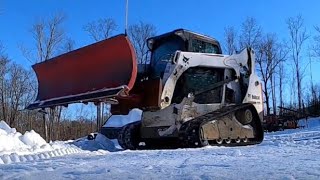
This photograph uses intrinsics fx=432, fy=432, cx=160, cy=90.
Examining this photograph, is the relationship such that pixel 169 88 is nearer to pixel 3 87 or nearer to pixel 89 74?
pixel 89 74

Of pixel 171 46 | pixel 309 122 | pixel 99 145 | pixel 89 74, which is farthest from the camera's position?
pixel 309 122

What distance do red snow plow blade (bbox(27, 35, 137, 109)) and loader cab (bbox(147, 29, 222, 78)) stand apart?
1338 mm

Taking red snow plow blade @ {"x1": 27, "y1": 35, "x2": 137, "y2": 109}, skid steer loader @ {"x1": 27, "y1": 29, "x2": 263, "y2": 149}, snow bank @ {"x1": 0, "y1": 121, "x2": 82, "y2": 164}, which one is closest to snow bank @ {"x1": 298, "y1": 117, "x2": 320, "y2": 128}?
skid steer loader @ {"x1": 27, "y1": 29, "x2": 263, "y2": 149}

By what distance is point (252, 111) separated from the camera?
11500 millimetres

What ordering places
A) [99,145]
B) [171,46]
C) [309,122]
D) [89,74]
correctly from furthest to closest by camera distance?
1. [309,122]
2. [99,145]
3. [171,46]
4. [89,74]

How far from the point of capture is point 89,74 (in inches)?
392

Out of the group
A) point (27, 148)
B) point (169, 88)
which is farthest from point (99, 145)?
point (169, 88)

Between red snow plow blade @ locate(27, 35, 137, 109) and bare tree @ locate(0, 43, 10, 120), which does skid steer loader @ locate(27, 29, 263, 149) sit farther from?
bare tree @ locate(0, 43, 10, 120)

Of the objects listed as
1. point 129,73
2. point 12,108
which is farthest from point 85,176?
point 12,108

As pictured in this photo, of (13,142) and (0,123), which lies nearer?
(13,142)

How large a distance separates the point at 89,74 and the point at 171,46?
2.41m

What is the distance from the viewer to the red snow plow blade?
9.18 metres

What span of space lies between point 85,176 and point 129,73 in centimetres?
448

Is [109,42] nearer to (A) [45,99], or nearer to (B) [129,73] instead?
(B) [129,73]
